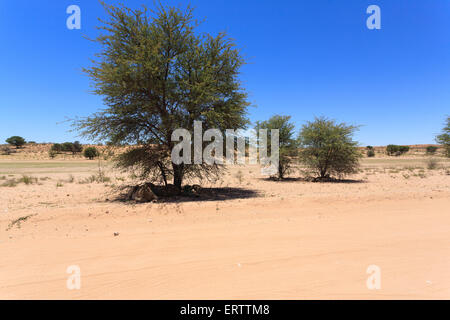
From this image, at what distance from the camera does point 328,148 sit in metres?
17.9

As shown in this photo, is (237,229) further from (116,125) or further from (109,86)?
(109,86)

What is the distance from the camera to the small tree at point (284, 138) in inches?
748

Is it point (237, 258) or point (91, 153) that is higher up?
point (91, 153)

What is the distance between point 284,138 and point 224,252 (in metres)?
16.1

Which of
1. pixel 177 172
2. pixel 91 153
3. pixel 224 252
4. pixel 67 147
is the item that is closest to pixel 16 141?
pixel 67 147

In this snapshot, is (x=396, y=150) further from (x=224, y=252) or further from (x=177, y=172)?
(x=224, y=252)

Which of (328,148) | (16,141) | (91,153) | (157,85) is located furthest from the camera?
(16,141)

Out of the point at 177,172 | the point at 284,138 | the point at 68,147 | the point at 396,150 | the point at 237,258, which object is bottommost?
the point at 237,258

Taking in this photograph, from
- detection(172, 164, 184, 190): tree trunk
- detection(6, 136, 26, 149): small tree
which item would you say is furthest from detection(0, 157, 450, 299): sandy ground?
detection(6, 136, 26, 149): small tree

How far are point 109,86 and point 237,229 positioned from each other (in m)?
7.85

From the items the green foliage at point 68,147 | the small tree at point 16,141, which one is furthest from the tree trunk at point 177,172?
the small tree at point 16,141

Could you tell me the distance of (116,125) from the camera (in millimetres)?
9938

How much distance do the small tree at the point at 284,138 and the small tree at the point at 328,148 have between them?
0.79m
